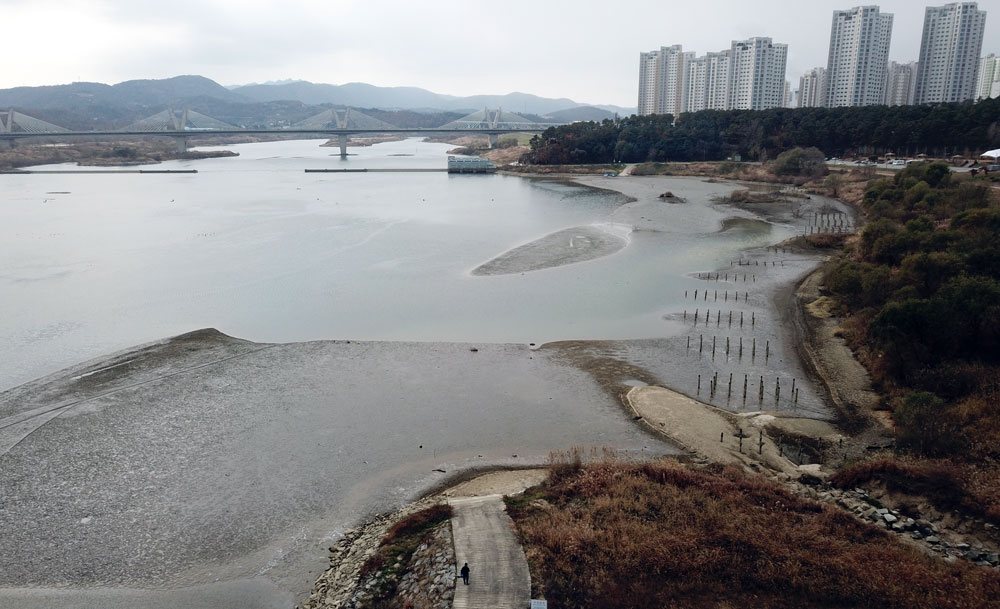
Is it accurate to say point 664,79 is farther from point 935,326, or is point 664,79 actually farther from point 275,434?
point 275,434

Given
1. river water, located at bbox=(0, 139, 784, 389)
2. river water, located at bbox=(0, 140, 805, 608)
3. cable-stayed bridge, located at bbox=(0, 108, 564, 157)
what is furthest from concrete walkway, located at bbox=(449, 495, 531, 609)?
cable-stayed bridge, located at bbox=(0, 108, 564, 157)

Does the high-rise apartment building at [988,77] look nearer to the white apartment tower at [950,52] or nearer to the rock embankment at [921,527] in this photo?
the white apartment tower at [950,52]

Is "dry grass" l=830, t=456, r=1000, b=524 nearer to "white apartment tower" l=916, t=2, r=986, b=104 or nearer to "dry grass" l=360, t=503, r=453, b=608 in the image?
"dry grass" l=360, t=503, r=453, b=608

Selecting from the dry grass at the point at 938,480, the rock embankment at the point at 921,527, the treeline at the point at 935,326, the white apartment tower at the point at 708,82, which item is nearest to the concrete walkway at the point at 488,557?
the rock embankment at the point at 921,527

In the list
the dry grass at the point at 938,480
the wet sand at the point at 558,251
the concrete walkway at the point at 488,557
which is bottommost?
the concrete walkway at the point at 488,557

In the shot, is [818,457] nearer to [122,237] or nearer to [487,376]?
[487,376]

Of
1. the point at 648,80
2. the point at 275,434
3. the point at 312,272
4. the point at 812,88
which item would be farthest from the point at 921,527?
the point at 648,80
